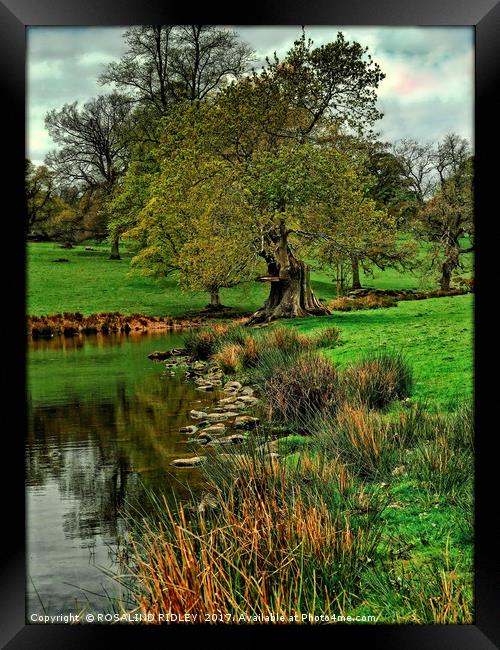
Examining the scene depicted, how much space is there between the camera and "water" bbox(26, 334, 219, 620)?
4457 millimetres

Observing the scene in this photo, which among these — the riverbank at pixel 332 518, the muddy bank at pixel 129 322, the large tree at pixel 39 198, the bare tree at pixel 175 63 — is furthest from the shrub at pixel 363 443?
the bare tree at pixel 175 63

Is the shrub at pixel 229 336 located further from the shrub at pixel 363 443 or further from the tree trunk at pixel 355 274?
the shrub at pixel 363 443

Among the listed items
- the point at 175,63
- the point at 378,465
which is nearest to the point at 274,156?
the point at 175,63

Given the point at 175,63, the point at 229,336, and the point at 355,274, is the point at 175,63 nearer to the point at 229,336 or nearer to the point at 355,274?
the point at 229,336

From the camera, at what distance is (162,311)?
19.4ft

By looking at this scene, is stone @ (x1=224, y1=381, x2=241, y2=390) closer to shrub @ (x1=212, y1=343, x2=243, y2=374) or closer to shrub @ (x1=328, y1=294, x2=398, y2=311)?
shrub @ (x1=212, y1=343, x2=243, y2=374)

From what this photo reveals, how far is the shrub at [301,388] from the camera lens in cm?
569

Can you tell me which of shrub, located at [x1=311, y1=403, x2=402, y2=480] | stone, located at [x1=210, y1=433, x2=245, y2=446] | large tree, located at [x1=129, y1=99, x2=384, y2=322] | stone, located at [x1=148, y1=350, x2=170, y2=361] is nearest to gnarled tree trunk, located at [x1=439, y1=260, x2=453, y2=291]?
large tree, located at [x1=129, y1=99, x2=384, y2=322]

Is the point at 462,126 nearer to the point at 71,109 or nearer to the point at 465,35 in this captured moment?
the point at 465,35

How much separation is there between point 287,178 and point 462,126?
5.70 ft

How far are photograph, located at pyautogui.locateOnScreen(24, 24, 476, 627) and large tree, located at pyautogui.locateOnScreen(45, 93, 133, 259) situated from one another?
16 mm
